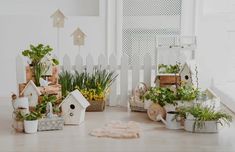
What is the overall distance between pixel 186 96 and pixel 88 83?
66 centimetres

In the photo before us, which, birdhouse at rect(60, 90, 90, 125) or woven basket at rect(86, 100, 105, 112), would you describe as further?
woven basket at rect(86, 100, 105, 112)

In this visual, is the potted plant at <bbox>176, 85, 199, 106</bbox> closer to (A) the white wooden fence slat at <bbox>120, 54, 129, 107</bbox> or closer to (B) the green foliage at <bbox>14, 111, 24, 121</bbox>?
(A) the white wooden fence slat at <bbox>120, 54, 129, 107</bbox>

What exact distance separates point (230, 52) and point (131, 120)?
1.92 metres

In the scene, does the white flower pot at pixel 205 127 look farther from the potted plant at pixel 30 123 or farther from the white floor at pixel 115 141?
the potted plant at pixel 30 123

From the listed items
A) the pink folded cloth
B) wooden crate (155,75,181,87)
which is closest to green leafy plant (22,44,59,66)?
the pink folded cloth

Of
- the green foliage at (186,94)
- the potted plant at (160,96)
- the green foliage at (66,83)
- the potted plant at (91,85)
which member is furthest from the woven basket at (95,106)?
the green foliage at (186,94)

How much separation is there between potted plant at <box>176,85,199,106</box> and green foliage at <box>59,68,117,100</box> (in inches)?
19.9

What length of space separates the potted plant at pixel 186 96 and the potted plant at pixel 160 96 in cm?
3

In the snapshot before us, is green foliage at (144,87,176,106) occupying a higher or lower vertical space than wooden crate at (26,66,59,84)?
lower

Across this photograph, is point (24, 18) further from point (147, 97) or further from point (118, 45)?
point (147, 97)

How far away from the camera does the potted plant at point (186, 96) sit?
2381 millimetres

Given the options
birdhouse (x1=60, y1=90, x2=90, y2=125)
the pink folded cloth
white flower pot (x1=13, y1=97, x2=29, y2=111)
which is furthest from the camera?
birdhouse (x1=60, y1=90, x2=90, y2=125)

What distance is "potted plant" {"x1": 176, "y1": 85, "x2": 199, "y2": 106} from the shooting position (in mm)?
2381

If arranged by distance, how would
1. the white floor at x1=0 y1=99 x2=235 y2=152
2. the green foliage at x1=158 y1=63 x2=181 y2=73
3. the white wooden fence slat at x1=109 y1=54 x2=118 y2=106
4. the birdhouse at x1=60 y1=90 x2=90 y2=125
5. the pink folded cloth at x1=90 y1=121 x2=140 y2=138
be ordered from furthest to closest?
1. the white wooden fence slat at x1=109 y1=54 x2=118 y2=106
2. the green foliage at x1=158 y1=63 x2=181 y2=73
3. the birdhouse at x1=60 y1=90 x2=90 y2=125
4. the pink folded cloth at x1=90 y1=121 x2=140 y2=138
5. the white floor at x1=0 y1=99 x2=235 y2=152
